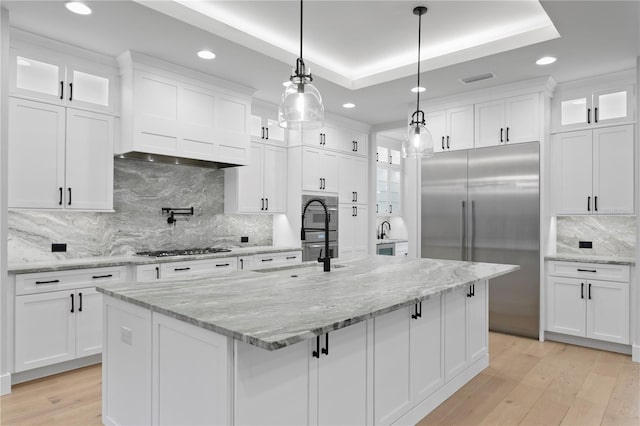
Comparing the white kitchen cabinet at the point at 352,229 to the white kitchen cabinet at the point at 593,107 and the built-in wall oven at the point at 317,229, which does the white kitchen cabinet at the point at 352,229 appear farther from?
the white kitchen cabinet at the point at 593,107

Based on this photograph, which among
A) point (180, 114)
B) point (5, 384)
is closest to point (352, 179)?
point (180, 114)

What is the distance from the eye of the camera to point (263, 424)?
166 centimetres

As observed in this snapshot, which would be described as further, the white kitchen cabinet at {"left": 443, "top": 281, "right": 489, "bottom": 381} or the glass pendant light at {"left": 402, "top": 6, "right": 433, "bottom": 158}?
the glass pendant light at {"left": 402, "top": 6, "right": 433, "bottom": 158}

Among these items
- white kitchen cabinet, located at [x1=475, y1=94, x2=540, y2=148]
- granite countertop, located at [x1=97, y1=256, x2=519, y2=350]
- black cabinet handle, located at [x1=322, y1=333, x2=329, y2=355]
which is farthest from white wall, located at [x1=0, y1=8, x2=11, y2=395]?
white kitchen cabinet, located at [x1=475, y1=94, x2=540, y2=148]

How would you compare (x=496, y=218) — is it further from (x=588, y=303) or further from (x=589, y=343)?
(x=589, y=343)

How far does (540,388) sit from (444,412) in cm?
97

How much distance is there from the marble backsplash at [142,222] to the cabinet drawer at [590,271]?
11.9 ft

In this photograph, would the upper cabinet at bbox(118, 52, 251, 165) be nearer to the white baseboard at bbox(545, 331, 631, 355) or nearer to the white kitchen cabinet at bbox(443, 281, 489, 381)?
the white kitchen cabinet at bbox(443, 281, 489, 381)

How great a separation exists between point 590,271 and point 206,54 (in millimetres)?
4407

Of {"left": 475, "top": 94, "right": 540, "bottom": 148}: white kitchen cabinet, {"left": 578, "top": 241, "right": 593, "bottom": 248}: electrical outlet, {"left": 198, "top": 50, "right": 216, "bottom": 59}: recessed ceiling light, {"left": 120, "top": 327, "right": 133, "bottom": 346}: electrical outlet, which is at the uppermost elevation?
{"left": 198, "top": 50, "right": 216, "bottom": 59}: recessed ceiling light

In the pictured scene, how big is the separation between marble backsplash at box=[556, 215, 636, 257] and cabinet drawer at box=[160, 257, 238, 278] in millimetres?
3866

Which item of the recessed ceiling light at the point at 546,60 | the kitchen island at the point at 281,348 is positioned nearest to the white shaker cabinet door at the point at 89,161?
Answer: the kitchen island at the point at 281,348

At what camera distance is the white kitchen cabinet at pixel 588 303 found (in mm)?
4016

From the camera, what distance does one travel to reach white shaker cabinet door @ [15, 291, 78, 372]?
10.3 feet
